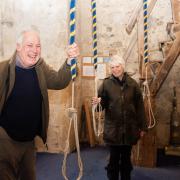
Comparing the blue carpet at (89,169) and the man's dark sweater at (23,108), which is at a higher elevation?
the man's dark sweater at (23,108)

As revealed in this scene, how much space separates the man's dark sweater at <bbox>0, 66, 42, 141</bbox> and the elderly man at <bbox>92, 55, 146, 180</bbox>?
963mm

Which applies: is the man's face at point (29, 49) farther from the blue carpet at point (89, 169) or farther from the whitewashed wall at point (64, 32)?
the whitewashed wall at point (64, 32)

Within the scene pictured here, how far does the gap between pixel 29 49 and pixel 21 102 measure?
368mm

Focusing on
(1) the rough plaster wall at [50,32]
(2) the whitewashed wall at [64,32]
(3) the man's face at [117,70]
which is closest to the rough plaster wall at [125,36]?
(2) the whitewashed wall at [64,32]

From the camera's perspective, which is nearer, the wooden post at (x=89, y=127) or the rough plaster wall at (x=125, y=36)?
the rough plaster wall at (x=125, y=36)

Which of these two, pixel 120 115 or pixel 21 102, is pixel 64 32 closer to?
pixel 120 115

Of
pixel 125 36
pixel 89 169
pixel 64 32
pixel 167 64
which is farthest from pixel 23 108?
pixel 125 36

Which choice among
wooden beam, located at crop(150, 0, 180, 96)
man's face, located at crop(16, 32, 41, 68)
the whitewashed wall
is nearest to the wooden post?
the whitewashed wall

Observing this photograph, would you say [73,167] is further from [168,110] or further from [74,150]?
[168,110]

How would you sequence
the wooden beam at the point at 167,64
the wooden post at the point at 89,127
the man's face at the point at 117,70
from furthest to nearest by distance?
the wooden post at the point at 89,127 < the wooden beam at the point at 167,64 < the man's face at the point at 117,70

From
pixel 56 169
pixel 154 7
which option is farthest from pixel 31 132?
pixel 154 7

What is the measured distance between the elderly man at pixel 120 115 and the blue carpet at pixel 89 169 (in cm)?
69

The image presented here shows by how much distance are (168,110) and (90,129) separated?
4.29 feet

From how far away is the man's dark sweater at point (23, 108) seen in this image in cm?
193
